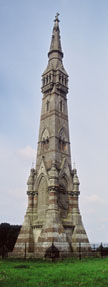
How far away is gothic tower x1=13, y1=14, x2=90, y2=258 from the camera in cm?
3141

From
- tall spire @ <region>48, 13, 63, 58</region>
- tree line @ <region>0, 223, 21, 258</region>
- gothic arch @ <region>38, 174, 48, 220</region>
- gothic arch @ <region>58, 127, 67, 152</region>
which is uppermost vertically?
tall spire @ <region>48, 13, 63, 58</region>

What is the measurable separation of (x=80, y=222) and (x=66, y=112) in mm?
17950

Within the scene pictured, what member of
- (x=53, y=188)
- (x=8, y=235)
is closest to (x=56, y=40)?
(x=53, y=188)

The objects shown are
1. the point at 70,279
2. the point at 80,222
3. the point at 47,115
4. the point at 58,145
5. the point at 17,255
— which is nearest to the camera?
the point at 70,279

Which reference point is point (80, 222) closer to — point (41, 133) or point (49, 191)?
point (49, 191)

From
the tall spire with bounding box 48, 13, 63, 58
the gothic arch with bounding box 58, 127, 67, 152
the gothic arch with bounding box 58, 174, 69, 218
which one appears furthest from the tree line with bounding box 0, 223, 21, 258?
the tall spire with bounding box 48, 13, 63, 58

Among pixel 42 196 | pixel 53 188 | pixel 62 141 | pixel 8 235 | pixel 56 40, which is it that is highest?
pixel 56 40

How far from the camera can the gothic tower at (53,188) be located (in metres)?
31.4

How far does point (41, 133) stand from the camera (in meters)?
40.6

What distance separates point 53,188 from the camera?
1319 inches

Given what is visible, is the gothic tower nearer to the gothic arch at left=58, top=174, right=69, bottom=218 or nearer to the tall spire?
the gothic arch at left=58, top=174, right=69, bottom=218

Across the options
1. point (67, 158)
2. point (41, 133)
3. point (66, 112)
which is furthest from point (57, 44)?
point (67, 158)

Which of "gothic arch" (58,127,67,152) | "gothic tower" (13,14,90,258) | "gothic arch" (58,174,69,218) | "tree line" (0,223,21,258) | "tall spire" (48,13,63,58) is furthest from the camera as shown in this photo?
"tree line" (0,223,21,258)

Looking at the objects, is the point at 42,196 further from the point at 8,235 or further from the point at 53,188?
the point at 8,235
